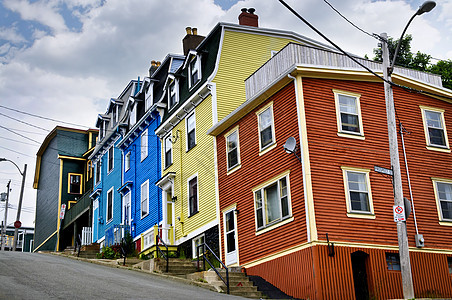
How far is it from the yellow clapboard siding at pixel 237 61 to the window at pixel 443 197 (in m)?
9.26

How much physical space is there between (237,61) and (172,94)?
4.68 m

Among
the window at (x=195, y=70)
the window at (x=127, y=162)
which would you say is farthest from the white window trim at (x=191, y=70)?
the window at (x=127, y=162)

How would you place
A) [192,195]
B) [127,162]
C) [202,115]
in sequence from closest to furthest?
[202,115], [192,195], [127,162]

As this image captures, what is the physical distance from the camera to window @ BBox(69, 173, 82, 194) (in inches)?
1906

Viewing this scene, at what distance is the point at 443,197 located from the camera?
2136 cm

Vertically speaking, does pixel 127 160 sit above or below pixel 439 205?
above

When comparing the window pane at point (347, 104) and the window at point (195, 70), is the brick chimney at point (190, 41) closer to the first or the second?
the window at point (195, 70)

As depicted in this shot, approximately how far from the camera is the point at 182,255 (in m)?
26.5

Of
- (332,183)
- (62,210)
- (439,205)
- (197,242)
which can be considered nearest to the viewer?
(332,183)

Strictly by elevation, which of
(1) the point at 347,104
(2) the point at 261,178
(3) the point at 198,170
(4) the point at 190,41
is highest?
(4) the point at 190,41

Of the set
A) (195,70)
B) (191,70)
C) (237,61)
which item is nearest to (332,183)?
(237,61)

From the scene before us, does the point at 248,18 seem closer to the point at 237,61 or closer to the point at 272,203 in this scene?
the point at 237,61

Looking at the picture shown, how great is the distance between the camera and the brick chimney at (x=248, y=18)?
29.4m

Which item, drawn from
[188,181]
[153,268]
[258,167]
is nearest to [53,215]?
[188,181]
